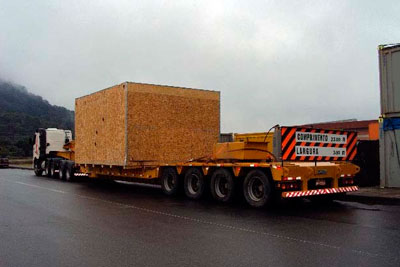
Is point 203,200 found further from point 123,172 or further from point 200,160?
point 123,172

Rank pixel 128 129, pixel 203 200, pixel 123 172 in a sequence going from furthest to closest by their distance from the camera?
pixel 123 172 < pixel 128 129 < pixel 203 200

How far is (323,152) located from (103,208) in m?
6.03

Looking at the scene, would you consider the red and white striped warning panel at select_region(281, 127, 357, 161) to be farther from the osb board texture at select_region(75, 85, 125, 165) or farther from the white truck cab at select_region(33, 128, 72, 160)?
the white truck cab at select_region(33, 128, 72, 160)

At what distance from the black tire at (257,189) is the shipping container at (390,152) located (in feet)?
20.1

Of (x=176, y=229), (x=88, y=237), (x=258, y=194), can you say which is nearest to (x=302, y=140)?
(x=258, y=194)

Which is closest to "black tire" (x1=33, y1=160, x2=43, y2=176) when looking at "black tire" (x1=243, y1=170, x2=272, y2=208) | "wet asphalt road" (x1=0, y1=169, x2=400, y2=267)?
"wet asphalt road" (x1=0, y1=169, x2=400, y2=267)

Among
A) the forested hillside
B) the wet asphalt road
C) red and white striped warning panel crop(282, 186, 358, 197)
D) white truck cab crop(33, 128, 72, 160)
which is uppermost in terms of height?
the forested hillside

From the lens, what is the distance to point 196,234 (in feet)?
24.8

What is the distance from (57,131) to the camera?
2598 centimetres

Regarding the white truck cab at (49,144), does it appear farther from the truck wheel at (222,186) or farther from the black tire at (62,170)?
the truck wheel at (222,186)

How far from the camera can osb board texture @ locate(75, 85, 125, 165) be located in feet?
50.5

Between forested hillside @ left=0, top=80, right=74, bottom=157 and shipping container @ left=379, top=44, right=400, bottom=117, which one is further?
forested hillside @ left=0, top=80, right=74, bottom=157

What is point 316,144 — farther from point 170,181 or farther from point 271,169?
point 170,181

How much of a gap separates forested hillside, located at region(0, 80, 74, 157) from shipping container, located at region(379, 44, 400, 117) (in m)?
39.9
